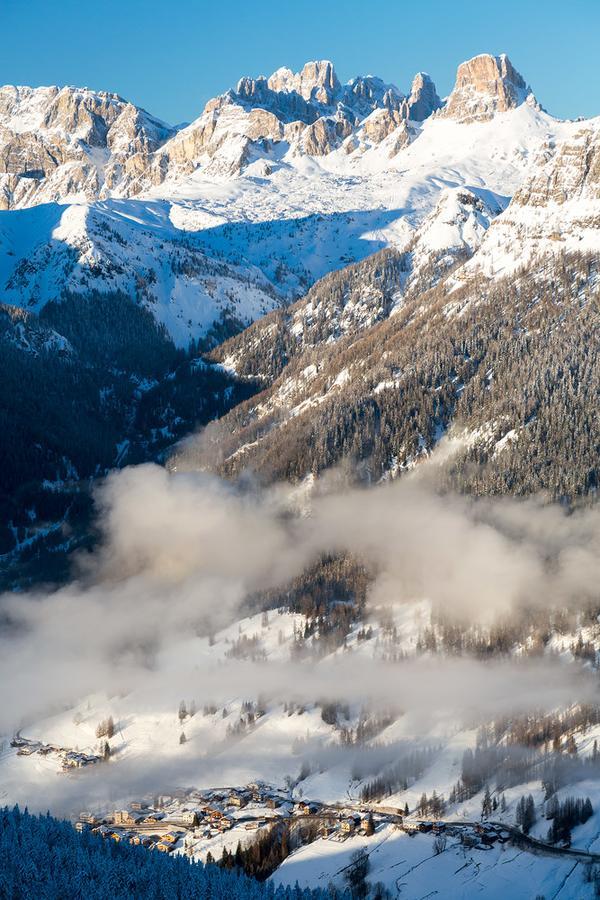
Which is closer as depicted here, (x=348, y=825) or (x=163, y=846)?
(x=163, y=846)

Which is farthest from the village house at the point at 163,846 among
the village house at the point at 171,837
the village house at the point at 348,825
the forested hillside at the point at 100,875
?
the village house at the point at 348,825

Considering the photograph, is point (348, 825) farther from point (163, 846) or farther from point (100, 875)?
point (100, 875)

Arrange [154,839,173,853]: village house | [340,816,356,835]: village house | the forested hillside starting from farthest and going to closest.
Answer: [340,816,356,835]: village house
[154,839,173,853]: village house
the forested hillside

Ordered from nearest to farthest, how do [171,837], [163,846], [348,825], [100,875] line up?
[100,875], [163,846], [348,825], [171,837]

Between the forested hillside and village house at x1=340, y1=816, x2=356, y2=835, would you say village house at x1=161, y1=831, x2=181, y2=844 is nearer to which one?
the forested hillside

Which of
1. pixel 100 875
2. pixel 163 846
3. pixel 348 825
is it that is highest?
pixel 100 875

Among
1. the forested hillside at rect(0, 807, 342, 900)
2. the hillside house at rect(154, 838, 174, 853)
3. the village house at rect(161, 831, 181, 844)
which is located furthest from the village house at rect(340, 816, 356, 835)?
the hillside house at rect(154, 838, 174, 853)

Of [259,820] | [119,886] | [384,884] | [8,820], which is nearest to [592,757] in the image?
[384,884]

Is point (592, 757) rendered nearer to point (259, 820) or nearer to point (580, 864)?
point (580, 864)

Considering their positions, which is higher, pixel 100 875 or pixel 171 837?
pixel 100 875

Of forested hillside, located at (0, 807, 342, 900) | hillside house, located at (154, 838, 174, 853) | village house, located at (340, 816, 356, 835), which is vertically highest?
forested hillside, located at (0, 807, 342, 900)

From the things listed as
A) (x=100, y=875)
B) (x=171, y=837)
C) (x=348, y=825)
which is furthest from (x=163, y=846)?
(x=100, y=875)

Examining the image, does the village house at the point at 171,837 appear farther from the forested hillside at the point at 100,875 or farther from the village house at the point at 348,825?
the village house at the point at 348,825
